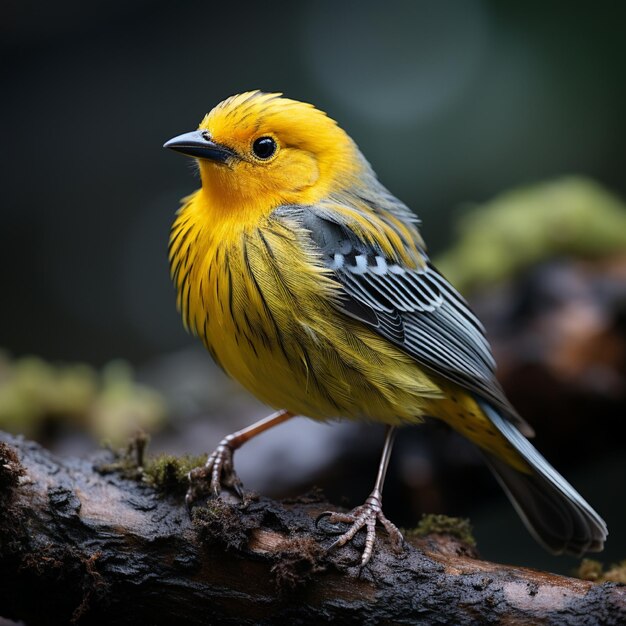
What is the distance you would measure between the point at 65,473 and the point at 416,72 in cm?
650

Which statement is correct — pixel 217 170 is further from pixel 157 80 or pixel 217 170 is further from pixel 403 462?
pixel 157 80

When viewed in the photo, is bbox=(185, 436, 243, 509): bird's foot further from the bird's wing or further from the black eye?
the black eye

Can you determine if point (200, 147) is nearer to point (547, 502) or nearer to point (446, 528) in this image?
point (446, 528)

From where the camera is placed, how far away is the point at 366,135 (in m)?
8.91

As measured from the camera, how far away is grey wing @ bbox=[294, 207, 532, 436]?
3.91m

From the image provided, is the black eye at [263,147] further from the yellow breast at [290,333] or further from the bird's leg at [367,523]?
the bird's leg at [367,523]

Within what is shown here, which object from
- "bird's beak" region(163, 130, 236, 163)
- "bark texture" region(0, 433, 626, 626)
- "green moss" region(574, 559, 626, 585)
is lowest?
"bark texture" region(0, 433, 626, 626)

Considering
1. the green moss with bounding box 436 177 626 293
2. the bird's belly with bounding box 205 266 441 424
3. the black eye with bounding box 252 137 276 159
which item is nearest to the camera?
the bird's belly with bounding box 205 266 441 424

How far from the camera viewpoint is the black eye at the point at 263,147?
4094mm

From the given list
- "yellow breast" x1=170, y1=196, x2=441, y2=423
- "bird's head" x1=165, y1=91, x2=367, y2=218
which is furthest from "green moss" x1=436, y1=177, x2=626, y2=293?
"yellow breast" x1=170, y1=196, x2=441, y2=423

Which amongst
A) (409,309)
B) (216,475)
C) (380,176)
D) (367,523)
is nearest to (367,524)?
(367,523)

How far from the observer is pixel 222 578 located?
3.13 metres

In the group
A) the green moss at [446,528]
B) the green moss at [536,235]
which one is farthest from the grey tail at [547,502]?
the green moss at [536,235]

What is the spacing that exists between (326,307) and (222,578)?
1367 mm
